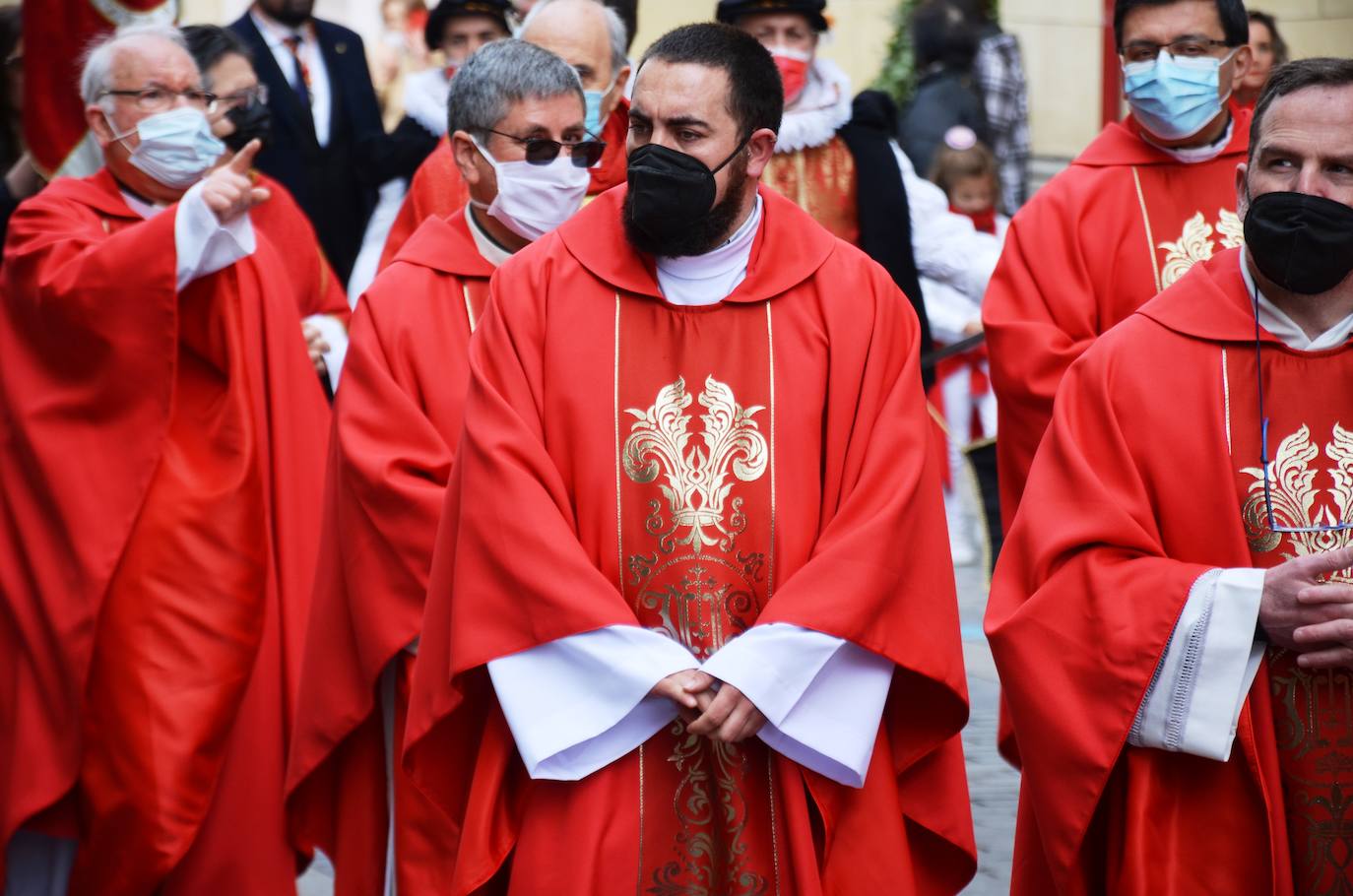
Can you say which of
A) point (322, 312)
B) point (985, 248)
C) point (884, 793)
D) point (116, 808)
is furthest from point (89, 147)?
point (884, 793)

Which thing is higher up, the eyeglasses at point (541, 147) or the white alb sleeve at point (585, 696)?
the eyeglasses at point (541, 147)

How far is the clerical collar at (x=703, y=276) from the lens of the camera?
4230 millimetres

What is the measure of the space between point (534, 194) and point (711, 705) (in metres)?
1.82

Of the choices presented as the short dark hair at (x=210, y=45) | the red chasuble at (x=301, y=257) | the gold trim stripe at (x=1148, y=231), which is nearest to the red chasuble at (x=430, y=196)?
the red chasuble at (x=301, y=257)

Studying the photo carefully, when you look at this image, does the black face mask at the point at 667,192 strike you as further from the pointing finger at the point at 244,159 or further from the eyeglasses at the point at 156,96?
the eyeglasses at the point at 156,96

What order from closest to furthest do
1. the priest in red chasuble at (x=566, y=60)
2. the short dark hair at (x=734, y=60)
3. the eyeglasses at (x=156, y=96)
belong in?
1. the short dark hair at (x=734, y=60)
2. the eyeglasses at (x=156, y=96)
3. the priest in red chasuble at (x=566, y=60)

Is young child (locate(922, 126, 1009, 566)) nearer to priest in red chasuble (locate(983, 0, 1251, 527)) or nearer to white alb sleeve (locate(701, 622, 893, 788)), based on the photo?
priest in red chasuble (locate(983, 0, 1251, 527))

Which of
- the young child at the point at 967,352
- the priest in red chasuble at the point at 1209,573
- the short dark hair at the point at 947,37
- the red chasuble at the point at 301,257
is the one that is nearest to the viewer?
the priest in red chasuble at the point at 1209,573

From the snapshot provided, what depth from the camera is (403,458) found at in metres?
4.84

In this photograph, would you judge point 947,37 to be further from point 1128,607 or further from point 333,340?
point 1128,607

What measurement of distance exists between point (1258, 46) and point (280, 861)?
460cm

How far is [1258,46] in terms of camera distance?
25.5 ft

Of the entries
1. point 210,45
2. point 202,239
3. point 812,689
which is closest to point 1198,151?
point 812,689

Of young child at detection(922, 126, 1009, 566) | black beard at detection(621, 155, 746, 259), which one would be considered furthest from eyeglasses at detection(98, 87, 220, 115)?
young child at detection(922, 126, 1009, 566)
